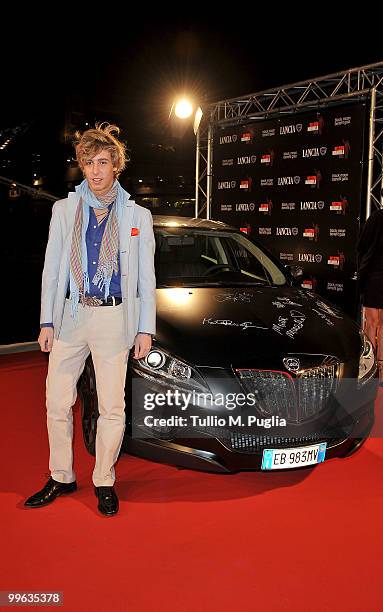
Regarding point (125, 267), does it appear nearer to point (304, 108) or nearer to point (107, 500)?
point (107, 500)

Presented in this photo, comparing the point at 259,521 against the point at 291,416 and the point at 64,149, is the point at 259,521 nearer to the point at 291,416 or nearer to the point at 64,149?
the point at 291,416

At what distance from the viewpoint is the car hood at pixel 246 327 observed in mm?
3004

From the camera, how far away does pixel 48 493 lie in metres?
2.98

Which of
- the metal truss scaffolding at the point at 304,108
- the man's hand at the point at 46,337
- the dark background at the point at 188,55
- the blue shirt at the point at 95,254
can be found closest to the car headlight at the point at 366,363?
the blue shirt at the point at 95,254

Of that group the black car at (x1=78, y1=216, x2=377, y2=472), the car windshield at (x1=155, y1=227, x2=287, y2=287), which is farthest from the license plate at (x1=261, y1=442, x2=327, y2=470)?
the car windshield at (x1=155, y1=227, x2=287, y2=287)

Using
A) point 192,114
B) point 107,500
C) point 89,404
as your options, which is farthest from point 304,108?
point 107,500

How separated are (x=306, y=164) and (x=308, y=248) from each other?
119cm

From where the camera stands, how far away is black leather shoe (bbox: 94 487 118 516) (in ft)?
9.39

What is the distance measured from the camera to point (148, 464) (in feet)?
11.7

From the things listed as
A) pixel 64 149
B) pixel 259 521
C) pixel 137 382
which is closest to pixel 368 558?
pixel 259 521

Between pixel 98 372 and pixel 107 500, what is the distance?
0.65m

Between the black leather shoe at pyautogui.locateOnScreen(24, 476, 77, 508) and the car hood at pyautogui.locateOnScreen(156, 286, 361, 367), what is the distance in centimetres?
92

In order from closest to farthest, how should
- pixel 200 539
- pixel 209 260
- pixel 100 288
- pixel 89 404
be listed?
pixel 200 539 < pixel 100 288 < pixel 89 404 < pixel 209 260

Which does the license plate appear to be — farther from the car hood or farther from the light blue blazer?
the light blue blazer
